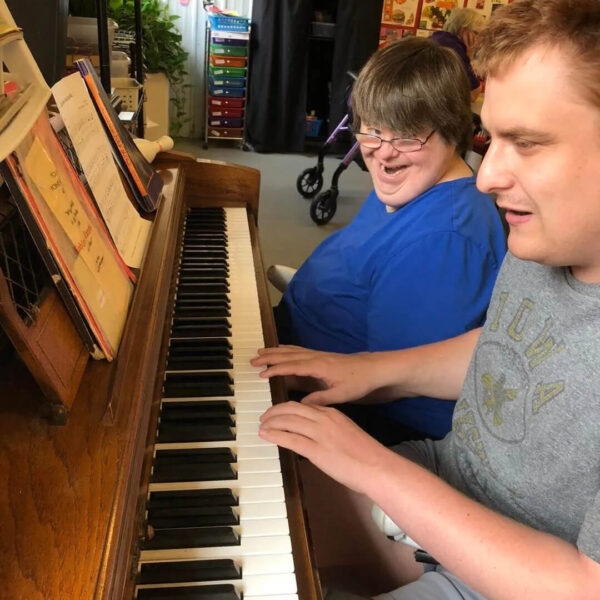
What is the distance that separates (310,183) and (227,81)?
1494 mm

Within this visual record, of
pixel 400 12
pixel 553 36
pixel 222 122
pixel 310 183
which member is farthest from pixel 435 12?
pixel 553 36

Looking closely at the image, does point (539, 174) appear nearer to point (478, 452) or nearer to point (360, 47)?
point (478, 452)

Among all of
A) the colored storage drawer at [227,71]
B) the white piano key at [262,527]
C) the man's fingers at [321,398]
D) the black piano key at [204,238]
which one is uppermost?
the black piano key at [204,238]

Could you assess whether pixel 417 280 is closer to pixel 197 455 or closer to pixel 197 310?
pixel 197 310

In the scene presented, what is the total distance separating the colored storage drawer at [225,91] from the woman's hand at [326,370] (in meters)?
4.63

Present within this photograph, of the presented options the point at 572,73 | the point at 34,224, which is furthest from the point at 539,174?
the point at 34,224

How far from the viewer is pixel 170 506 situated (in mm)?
830

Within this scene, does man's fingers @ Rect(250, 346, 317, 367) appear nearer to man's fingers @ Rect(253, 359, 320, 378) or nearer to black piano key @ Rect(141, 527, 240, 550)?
man's fingers @ Rect(253, 359, 320, 378)

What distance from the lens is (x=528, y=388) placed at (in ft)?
2.85

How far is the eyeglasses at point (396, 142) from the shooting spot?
135cm

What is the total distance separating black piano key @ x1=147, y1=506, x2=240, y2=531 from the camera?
80cm

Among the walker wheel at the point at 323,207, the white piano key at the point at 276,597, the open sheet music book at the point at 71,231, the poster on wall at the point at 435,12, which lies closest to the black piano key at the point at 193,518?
the white piano key at the point at 276,597

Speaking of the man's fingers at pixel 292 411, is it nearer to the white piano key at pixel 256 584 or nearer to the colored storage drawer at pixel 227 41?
the white piano key at pixel 256 584

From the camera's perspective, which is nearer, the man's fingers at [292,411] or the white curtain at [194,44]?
the man's fingers at [292,411]
